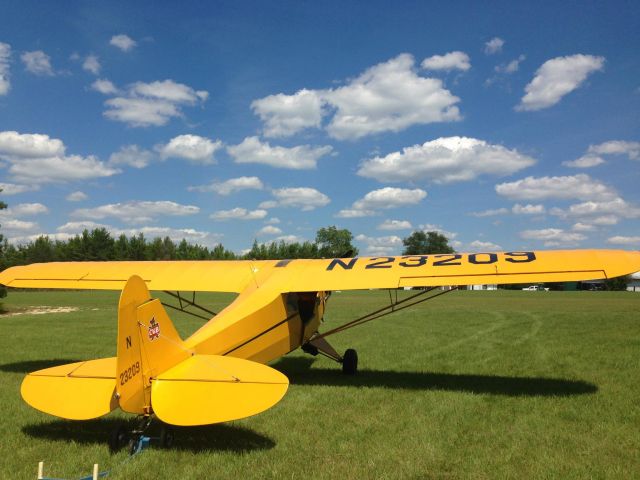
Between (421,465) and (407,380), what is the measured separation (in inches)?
157

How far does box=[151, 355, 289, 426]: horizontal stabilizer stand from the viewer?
4230 mm

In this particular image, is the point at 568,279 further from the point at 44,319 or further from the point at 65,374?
Result: the point at 44,319

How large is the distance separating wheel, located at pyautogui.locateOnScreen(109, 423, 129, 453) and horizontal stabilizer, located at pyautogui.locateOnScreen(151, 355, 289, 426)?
0.71 meters

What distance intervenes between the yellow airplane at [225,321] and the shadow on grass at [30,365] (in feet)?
5.10

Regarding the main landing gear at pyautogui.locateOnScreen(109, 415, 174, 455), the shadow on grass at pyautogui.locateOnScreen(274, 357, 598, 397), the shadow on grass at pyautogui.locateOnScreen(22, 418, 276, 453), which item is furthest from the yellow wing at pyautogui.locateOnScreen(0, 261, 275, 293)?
the main landing gear at pyautogui.locateOnScreen(109, 415, 174, 455)

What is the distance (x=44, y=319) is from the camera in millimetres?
20172

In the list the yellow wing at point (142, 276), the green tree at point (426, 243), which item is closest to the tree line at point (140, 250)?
the green tree at point (426, 243)

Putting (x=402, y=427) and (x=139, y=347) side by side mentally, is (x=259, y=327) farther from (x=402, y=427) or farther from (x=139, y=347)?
(x=139, y=347)

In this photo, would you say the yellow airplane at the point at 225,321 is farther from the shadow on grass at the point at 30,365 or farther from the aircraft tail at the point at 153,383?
the shadow on grass at the point at 30,365

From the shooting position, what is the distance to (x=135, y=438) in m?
4.84

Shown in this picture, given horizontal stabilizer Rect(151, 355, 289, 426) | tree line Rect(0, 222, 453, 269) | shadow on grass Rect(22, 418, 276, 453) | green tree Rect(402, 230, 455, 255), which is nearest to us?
horizontal stabilizer Rect(151, 355, 289, 426)

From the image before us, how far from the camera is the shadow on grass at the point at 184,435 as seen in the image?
5.10 meters

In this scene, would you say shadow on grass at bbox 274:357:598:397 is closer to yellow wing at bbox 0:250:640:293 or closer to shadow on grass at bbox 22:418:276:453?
yellow wing at bbox 0:250:640:293

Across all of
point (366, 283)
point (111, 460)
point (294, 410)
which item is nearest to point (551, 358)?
point (366, 283)
